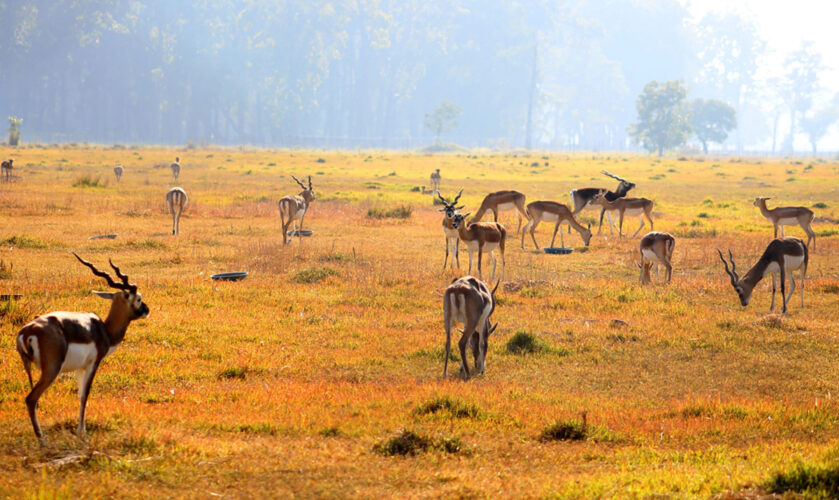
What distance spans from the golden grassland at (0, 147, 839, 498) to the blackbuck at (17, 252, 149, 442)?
561 mm

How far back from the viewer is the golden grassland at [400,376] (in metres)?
6.80

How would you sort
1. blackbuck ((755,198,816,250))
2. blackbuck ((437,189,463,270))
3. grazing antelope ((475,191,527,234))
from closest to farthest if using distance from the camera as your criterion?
1. blackbuck ((437,189,463,270))
2. blackbuck ((755,198,816,250))
3. grazing antelope ((475,191,527,234))

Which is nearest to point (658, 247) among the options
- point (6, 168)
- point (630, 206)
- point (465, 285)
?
point (630, 206)

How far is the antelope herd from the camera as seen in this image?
684cm

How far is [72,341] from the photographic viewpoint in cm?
697

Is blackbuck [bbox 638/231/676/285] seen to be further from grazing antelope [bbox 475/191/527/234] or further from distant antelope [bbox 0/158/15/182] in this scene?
distant antelope [bbox 0/158/15/182]

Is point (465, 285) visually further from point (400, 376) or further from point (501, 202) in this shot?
point (501, 202)

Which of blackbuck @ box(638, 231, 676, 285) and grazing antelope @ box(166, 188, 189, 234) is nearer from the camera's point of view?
blackbuck @ box(638, 231, 676, 285)

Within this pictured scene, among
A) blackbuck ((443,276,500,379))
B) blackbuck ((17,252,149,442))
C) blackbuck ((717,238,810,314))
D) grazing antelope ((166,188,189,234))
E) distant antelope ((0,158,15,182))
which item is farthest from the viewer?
distant antelope ((0,158,15,182))

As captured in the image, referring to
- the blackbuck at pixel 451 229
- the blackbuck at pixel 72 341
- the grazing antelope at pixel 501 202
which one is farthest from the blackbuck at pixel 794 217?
the blackbuck at pixel 72 341

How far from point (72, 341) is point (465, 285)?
15.5ft

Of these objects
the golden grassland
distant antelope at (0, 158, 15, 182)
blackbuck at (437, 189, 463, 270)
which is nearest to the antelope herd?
blackbuck at (437, 189, 463, 270)

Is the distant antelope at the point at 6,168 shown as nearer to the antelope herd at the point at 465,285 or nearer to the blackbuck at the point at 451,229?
the antelope herd at the point at 465,285

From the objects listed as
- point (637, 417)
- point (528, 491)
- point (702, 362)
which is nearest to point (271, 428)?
point (528, 491)
